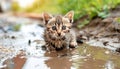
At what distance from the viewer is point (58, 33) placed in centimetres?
594

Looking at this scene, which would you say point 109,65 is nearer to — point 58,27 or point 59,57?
point 59,57

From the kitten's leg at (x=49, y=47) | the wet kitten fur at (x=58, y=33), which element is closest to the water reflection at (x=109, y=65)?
the wet kitten fur at (x=58, y=33)

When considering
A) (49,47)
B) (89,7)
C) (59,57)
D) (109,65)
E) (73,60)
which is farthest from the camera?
(89,7)

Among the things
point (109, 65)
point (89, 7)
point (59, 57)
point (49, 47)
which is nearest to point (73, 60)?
point (59, 57)

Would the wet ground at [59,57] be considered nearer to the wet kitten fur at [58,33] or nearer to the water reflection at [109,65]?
the water reflection at [109,65]

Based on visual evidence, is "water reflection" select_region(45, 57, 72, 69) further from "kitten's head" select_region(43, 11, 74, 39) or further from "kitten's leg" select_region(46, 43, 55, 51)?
A: "kitten's leg" select_region(46, 43, 55, 51)

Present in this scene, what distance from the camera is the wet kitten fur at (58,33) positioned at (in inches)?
237

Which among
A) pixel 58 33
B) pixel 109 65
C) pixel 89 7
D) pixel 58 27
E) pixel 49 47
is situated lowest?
pixel 109 65

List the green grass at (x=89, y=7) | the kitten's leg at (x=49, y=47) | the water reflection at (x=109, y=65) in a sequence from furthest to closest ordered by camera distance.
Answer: the green grass at (x=89, y=7) < the kitten's leg at (x=49, y=47) < the water reflection at (x=109, y=65)

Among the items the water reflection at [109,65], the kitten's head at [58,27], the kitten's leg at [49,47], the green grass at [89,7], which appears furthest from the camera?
the green grass at [89,7]

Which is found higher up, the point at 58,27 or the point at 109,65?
the point at 58,27

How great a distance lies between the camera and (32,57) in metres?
5.74

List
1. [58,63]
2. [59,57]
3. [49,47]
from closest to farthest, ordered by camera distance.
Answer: [58,63]
[59,57]
[49,47]

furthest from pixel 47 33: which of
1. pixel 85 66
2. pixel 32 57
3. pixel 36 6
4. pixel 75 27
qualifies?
pixel 36 6
